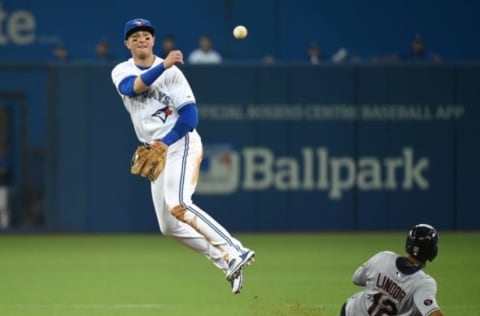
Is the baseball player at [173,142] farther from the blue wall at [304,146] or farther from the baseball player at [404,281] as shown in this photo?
the blue wall at [304,146]

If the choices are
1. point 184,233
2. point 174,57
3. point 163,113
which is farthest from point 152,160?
point 174,57

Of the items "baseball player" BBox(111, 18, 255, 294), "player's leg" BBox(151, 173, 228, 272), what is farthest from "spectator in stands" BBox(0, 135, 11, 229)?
"player's leg" BBox(151, 173, 228, 272)

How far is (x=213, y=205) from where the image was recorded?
1762 centimetres

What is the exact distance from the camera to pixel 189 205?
964 cm

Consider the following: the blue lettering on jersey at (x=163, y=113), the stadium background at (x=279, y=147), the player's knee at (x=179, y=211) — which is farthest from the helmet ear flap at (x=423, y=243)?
the stadium background at (x=279, y=147)

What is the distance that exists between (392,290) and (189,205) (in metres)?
2.49

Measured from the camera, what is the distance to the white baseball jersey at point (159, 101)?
9.74 metres

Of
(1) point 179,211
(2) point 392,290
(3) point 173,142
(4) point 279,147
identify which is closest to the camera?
(2) point 392,290

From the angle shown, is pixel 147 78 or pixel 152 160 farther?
pixel 152 160

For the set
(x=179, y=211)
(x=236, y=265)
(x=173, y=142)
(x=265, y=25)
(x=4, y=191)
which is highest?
(x=265, y=25)

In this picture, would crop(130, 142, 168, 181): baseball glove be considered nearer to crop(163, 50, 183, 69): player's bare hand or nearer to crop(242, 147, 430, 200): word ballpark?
crop(163, 50, 183, 69): player's bare hand

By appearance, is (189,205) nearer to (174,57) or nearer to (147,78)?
(147,78)

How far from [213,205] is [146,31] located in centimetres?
804

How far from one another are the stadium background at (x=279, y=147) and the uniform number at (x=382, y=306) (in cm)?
992
